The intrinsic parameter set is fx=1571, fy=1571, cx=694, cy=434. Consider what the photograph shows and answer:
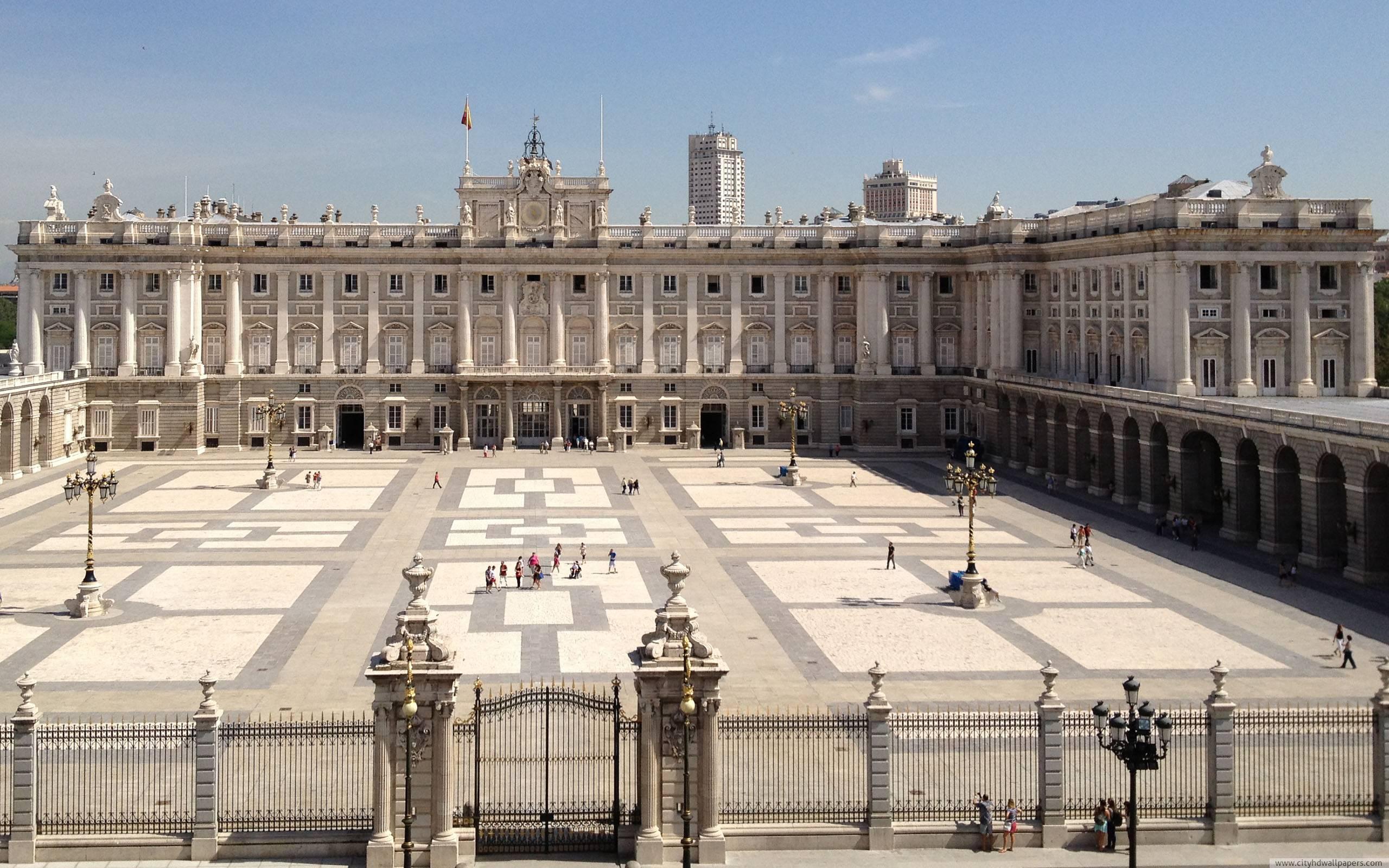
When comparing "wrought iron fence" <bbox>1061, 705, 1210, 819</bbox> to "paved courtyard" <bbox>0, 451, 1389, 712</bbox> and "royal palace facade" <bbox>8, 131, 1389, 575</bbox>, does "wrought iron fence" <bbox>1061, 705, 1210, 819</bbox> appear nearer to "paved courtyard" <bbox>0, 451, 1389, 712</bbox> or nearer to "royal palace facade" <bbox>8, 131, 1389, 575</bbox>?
"paved courtyard" <bbox>0, 451, 1389, 712</bbox>

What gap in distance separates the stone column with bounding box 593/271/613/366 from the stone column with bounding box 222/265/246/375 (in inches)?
907

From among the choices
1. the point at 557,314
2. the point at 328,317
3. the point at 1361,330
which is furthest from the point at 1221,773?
the point at 328,317

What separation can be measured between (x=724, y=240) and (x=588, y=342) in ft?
37.2

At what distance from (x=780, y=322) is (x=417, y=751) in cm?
7925

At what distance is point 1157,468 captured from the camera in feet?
239

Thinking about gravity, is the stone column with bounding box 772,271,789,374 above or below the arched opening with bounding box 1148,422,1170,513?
above

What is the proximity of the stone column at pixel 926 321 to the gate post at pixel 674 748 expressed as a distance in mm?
77480

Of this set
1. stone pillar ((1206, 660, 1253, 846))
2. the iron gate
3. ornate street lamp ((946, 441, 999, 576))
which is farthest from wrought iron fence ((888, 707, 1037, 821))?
ornate street lamp ((946, 441, 999, 576))

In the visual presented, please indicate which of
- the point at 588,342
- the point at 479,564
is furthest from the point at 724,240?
the point at 479,564

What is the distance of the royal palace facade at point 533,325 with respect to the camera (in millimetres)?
99125

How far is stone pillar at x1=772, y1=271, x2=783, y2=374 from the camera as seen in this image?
105000 millimetres

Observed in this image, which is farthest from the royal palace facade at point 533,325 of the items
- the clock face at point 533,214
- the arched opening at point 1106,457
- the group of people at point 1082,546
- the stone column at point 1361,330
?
the group of people at point 1082,546

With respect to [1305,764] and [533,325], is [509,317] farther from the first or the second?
[1305,764]

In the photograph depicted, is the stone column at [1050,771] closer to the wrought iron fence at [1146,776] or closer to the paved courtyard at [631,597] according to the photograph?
the wrought iron fence at [1146,776]
